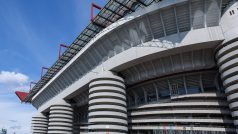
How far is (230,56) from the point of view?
1085 inches

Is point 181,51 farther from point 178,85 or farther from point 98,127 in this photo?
point 98,127

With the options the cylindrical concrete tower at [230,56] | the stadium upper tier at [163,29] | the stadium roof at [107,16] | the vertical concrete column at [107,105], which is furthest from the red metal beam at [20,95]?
the cylindrical concrete tower at [230,56]

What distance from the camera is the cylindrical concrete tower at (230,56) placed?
26.5 m

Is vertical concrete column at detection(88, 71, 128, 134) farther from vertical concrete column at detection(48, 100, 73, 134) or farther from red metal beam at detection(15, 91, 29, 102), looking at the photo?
red metal beam at detection(15, 91, 29, 102)

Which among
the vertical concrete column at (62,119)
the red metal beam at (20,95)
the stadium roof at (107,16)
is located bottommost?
the vertical concrete column at (62,119)

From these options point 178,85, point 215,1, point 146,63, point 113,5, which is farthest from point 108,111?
point 215,1

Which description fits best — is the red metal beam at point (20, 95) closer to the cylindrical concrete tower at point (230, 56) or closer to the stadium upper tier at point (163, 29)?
the stadium upper tier at point (163, 29)

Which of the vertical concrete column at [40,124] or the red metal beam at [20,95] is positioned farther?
the red metal beam at [20,95]

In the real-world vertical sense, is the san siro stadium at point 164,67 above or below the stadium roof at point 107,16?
below

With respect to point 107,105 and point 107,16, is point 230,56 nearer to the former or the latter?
point 107,105

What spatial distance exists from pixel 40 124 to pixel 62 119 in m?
24.8

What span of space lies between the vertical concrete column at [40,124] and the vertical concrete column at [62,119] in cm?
2050

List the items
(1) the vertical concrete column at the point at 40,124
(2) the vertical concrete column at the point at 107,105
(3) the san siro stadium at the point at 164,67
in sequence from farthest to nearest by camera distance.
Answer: (1) the vertical concrete column at the point at 40,124, (2) the vertical concrete column at the point at 107,105, (3) the san siro stadium at the point at 164,67

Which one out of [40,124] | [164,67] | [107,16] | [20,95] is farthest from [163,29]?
[20,95]
